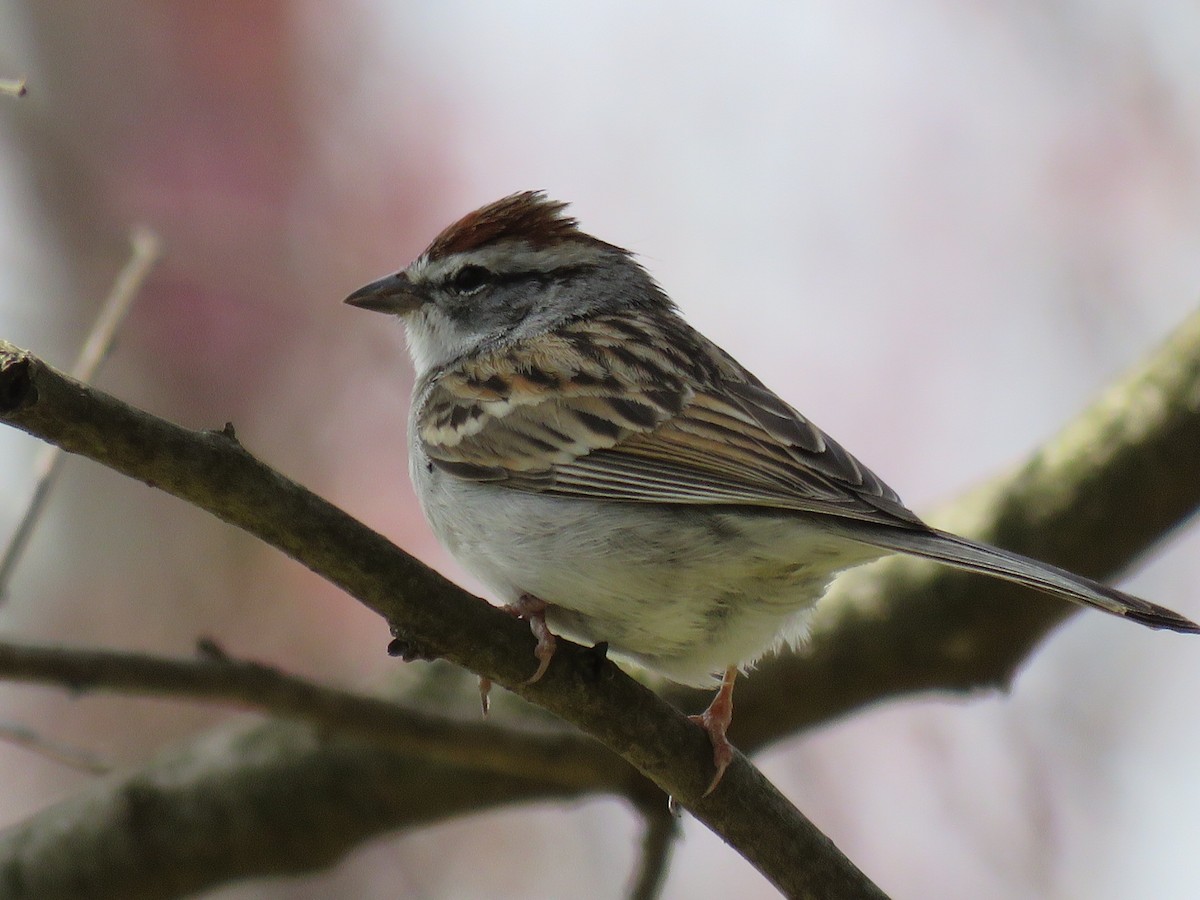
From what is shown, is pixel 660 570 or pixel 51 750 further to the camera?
pixel 51 750

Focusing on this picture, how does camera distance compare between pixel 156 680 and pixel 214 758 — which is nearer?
pixel 156 680

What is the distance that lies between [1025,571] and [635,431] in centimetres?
123

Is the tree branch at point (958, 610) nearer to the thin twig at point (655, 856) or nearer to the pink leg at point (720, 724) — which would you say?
the thin twig at point (655, 856)

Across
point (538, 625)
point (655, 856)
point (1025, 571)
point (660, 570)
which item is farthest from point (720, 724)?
point (655, 856)

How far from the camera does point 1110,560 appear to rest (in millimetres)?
4461

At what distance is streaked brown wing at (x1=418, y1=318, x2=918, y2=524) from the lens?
10.5 ft

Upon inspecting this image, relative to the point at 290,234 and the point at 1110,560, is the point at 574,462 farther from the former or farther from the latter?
Answer: the point at 290,234

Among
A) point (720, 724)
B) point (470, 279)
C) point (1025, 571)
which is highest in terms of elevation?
point (1025, 571)

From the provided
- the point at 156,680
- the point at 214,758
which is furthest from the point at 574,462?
the point at 214,758

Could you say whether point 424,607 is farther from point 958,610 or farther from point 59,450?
point 958,610

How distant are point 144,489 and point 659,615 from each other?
444cm

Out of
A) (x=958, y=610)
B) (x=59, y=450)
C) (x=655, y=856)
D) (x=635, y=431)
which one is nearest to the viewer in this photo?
(x=59, y=450)

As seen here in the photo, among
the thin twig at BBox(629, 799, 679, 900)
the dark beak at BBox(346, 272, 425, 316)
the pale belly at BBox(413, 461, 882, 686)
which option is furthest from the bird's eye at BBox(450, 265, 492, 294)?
the thin twig at BBox(629, 799, 679, 900)

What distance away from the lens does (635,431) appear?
11.6 feet
